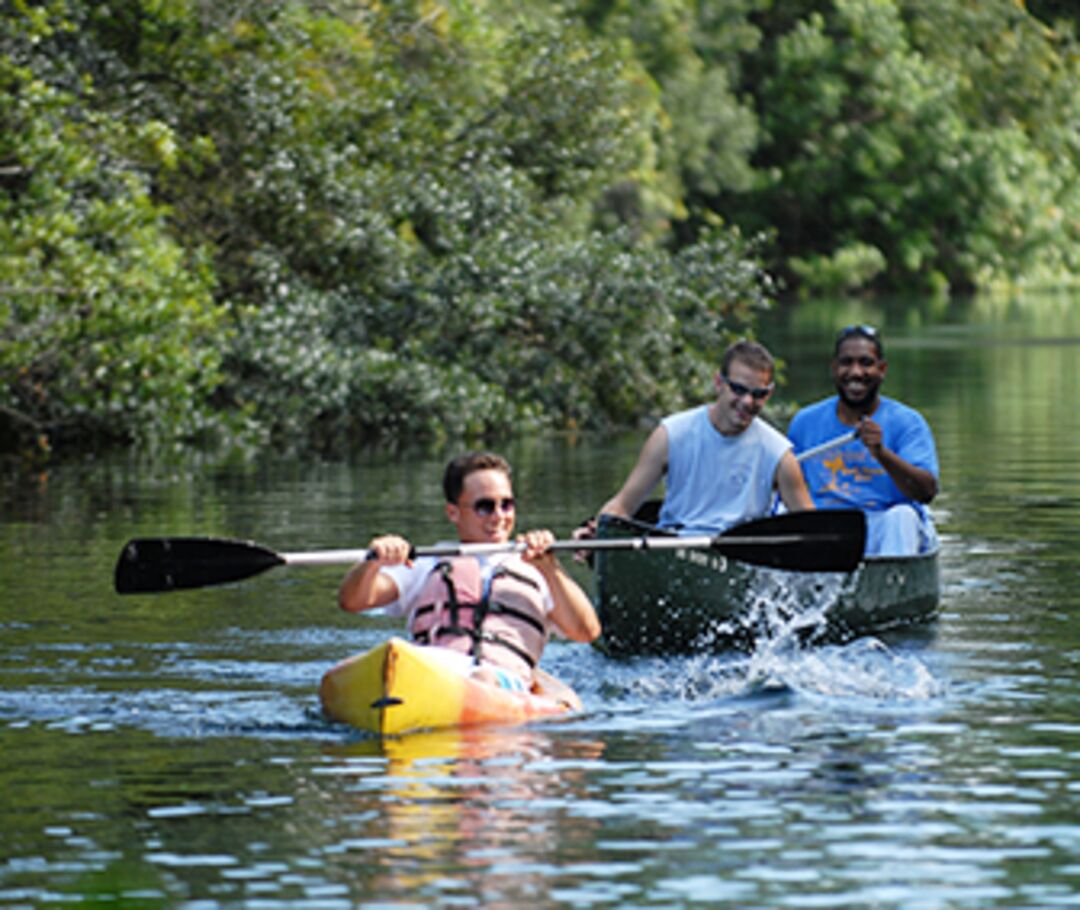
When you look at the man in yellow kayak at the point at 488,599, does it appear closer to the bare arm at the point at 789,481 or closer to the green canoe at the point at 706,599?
the green canoe at the point at 706,599

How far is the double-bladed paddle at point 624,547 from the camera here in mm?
10469

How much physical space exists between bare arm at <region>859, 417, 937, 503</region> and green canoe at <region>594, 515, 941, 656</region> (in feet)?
1.39

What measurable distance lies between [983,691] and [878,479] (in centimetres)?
230

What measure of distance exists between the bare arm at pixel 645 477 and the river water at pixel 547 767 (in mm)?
663

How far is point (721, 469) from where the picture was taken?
459 inches

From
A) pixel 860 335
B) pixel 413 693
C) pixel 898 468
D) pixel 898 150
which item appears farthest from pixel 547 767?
pixel 898 150

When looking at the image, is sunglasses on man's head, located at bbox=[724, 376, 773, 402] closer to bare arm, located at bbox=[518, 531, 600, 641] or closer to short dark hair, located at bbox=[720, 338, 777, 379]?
short dark hair, located at bbox=[720, 338, 777, 379]

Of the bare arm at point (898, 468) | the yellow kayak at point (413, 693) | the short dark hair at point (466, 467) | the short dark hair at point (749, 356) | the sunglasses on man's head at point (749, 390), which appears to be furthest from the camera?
the bare arm at point (898, 468)

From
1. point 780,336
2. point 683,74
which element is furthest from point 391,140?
point 683,74

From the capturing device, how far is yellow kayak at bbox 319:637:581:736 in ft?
30.9

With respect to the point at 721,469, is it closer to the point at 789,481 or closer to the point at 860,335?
the point at 789,481

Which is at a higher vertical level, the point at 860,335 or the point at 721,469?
the point at 860,335

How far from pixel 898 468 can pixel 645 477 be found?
1329 mm

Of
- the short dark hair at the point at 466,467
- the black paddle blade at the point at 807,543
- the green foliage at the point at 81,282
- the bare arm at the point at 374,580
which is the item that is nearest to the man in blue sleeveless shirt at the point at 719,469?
the black paddle blade at the point at 807,543
